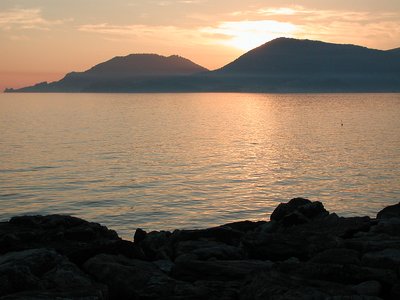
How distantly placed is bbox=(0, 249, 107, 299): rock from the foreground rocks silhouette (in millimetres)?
A: 19

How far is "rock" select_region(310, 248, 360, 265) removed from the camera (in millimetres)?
13539

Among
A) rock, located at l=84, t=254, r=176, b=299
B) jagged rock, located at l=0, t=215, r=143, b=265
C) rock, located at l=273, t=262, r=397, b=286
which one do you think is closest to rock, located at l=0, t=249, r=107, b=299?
rock, located at l=84, t=254, r=176, b=299

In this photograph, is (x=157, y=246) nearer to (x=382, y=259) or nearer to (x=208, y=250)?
(x=208, y=250)

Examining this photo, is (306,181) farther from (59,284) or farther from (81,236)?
(59,284)

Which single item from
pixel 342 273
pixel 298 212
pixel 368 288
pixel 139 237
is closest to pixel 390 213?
pixel 298 212

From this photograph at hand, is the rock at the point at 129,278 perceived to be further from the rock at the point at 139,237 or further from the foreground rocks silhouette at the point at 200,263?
the rock at the point at 139,237

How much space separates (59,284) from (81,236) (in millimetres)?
4001

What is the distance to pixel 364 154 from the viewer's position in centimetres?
5759

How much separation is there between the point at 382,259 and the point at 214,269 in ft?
12.0

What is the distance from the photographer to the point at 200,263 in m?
13.8

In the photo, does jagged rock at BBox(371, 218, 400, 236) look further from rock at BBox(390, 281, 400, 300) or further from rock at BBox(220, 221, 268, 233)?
rock at BBox(390, 281, 400, 300)

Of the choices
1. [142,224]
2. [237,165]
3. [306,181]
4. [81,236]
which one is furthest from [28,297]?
[237,165]

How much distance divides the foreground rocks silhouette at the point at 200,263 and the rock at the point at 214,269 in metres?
0.02

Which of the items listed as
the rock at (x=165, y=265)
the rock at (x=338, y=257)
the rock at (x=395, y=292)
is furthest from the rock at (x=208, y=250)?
the rock at (x=395, y=292)
